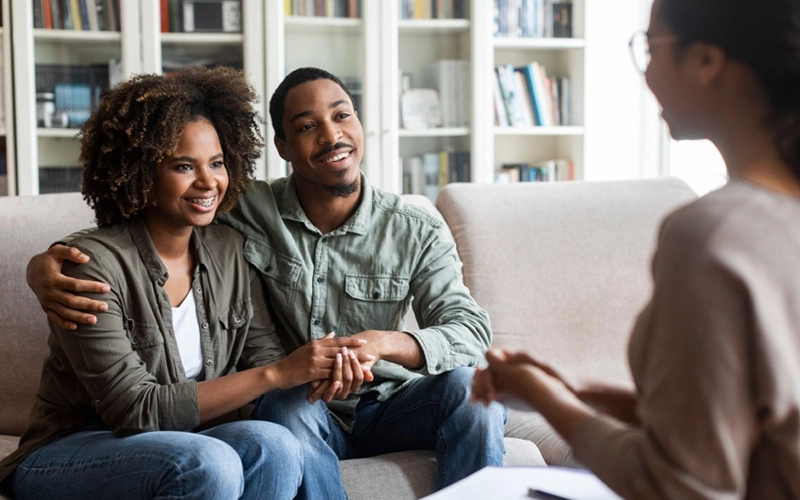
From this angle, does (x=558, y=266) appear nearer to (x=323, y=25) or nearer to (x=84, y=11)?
(x=323, y=25)

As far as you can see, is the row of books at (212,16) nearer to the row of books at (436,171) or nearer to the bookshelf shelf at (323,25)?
the bookshelf shelf at (323,25)

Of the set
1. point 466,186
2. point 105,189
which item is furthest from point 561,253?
point 105,189

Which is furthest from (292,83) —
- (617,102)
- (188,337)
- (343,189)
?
(617,102)

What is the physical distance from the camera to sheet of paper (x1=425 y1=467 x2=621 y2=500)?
107cm

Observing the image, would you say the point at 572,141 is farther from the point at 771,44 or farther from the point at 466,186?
the point at 771,44

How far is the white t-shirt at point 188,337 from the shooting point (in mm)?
1646

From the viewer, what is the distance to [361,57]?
11.7ft

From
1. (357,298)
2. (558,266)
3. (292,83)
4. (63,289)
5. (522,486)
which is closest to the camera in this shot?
(522,486)

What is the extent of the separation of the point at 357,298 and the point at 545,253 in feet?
1.81

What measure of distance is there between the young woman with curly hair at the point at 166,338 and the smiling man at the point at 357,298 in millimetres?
66

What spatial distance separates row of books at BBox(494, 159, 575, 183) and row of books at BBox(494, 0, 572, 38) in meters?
0.51

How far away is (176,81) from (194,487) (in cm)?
75

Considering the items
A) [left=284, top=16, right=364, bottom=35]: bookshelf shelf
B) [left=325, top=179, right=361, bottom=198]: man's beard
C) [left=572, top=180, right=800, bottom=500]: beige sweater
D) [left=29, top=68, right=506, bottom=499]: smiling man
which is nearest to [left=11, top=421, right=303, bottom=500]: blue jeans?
[left=29, top=68, right=506, bottom=499]: smiling man

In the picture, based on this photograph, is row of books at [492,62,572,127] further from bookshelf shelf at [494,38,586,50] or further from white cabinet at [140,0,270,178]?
white cabinet at [140,0,270,178]
